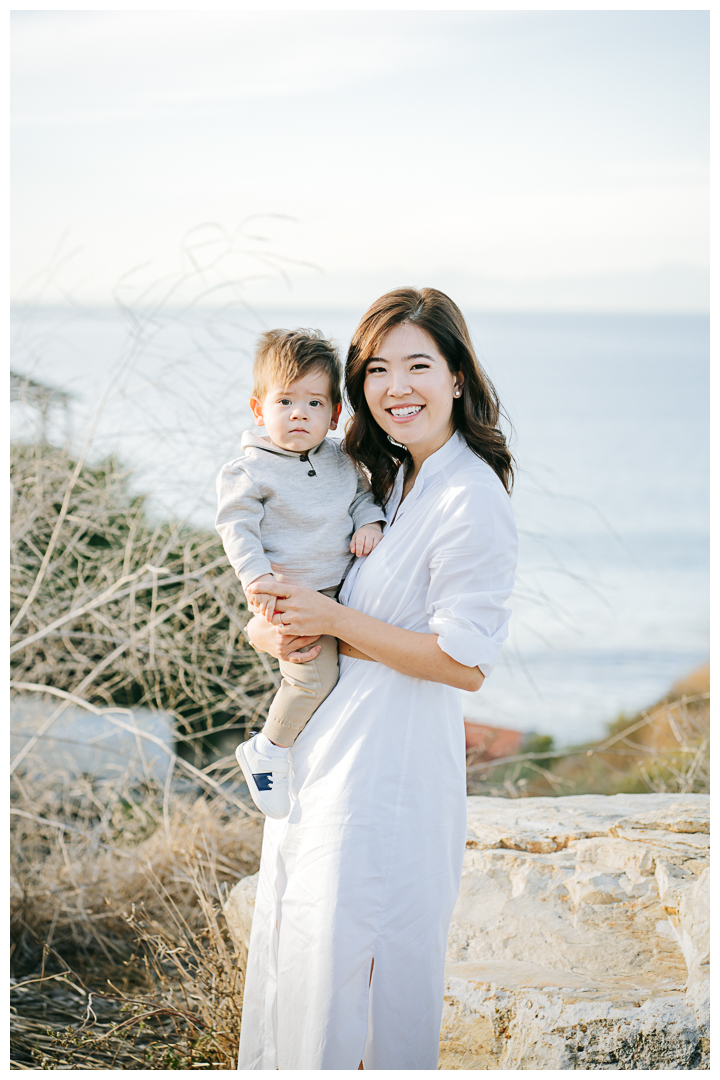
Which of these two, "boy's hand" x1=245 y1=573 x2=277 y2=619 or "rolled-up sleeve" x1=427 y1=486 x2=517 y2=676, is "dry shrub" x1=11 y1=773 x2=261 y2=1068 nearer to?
"boy's hand" x1=245 y1=573 x2=277 y2=619

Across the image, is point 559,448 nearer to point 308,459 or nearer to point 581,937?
point 581,937

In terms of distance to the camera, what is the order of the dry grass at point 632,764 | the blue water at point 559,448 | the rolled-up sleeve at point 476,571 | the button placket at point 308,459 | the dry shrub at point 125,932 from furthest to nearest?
the dry grass at point 632,764 < the blue water at point 559,448 < the dry shrub at point 125,932 < the button placket at point 308,459 < the rolled-up sleeve at point 476,571

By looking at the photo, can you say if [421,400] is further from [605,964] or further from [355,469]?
[605,964]

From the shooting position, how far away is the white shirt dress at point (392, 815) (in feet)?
5.91

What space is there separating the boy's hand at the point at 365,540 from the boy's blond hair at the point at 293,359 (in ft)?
1.09

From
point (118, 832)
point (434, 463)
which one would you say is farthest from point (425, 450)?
point (118, 832)

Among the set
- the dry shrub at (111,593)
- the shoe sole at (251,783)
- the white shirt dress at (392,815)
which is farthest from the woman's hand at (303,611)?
the dry shrub at (111,593)

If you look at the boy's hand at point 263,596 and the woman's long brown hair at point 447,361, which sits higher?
the woman's long brown hair at point 447,361

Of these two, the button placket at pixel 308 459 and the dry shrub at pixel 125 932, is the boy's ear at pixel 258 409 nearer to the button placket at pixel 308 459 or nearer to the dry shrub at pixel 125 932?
the button placket at pixel 308 459

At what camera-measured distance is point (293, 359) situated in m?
2.01

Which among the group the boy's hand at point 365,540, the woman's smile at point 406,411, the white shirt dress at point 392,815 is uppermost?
the woman's smile at point 406,411

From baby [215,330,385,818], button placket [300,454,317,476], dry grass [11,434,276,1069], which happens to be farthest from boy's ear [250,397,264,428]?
dry grass [11,434,276,1069]

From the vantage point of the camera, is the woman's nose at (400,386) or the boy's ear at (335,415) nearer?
the woman's nose at (400,386)
